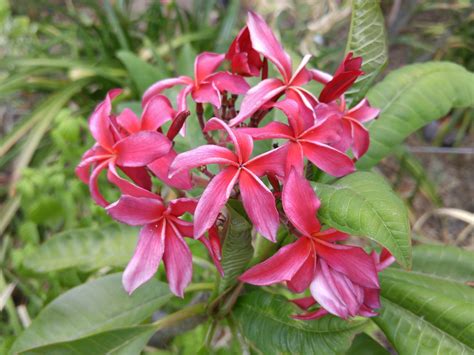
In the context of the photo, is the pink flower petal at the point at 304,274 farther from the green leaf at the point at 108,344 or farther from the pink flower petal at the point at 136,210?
the green leaf at the point at 108,344

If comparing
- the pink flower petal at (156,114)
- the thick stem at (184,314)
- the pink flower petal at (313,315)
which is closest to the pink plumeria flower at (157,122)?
the pink flower petal at (156,114)

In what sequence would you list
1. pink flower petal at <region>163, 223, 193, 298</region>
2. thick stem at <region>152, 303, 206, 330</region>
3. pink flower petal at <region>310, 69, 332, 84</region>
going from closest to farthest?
1. pink flower petal at <region>163, 223, 193, 298</region>
2. pink flower petal at <region>310, 69, 332, 84</region>
3. thick stem at <region>152, 303, 206, 330</region>

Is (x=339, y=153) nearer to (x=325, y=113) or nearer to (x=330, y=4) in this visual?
(x=325, y=113)

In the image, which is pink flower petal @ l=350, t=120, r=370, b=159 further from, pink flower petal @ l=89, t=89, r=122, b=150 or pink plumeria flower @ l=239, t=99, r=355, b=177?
pink flower petal @ l=89, t=89, r=122, b=150

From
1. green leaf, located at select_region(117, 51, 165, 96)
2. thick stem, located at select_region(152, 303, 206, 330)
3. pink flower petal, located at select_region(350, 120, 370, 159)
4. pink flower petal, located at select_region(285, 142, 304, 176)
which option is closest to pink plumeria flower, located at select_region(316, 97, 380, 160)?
pink flower petal, located at select_region(350, 120, 370, 159)

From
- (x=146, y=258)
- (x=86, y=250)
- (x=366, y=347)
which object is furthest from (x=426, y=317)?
(x=86, y=250)
